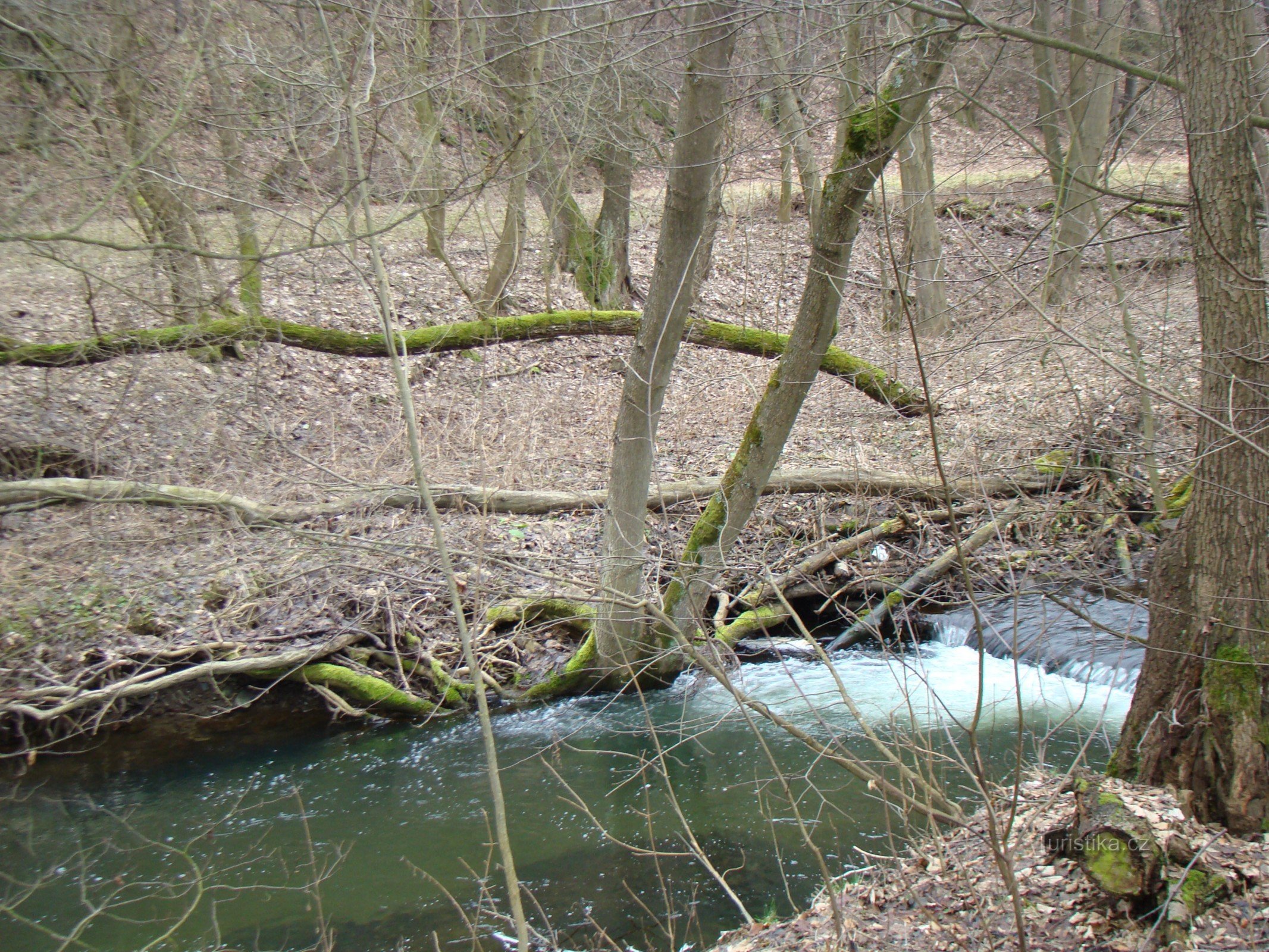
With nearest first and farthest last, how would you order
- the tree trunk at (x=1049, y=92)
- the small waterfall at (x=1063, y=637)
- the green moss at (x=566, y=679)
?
1. the tree trunk at (x=1049, y=92)
2. the small waterfall at (x=1063, y=637)
3. the green moss at (x=566, y=679)

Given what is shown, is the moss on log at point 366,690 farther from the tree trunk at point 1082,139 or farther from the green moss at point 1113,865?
the tree trunk at point 1082,139

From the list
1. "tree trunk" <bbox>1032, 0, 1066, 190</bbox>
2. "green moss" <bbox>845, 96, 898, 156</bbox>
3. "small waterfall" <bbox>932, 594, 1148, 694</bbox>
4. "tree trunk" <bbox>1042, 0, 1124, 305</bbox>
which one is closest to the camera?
"tree trunk" <bbox>1032, 0, 1066, 190</bbox>

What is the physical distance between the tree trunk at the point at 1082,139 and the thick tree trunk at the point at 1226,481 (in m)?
0.49

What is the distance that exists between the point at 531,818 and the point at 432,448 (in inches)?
172

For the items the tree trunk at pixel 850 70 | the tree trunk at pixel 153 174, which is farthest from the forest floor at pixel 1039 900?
the tree trunk at pixel 153 174

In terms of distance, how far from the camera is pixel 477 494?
7414 mm

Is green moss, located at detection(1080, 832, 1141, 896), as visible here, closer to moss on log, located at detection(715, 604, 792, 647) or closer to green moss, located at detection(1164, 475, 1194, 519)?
moss on log, located at detection(715, 604, 792, 647)

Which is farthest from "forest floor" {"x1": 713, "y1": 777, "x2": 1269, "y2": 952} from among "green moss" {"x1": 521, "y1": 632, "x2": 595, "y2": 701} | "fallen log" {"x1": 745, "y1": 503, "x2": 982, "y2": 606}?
"fallen log" {"x1": 745, "y1": 503, "x2": 982, "y2": 606}

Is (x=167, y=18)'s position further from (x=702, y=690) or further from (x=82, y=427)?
(x=702, y=690)

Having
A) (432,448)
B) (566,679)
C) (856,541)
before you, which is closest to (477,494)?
(432,448)

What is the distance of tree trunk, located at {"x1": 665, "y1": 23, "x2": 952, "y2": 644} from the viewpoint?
4.53 metres

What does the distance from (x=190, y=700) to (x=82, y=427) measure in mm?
3664

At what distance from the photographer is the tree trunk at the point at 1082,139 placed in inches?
169

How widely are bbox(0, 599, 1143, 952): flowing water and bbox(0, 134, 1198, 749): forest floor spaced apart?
715 millimetres
